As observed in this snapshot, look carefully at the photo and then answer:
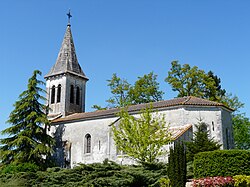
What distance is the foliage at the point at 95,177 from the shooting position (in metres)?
14.8

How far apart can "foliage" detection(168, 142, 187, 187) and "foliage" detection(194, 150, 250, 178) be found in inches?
47.3

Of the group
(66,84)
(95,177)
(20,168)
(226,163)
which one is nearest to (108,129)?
(20,168)

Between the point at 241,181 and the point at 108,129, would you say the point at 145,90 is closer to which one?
the point at 108,129

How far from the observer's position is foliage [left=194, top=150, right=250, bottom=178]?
14312mm

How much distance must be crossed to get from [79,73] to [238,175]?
26290 mm

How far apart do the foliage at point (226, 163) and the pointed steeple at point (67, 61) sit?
931 inches

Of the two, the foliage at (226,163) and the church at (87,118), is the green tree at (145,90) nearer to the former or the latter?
the church at (87,118)

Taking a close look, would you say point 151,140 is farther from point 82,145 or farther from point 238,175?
point 82,145

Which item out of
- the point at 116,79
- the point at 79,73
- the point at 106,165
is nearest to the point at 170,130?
the point at 106,165

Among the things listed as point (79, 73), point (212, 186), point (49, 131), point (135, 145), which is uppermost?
point (79, 73)

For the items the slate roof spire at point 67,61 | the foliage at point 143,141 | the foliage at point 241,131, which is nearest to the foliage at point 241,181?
the foliage at point 143,141

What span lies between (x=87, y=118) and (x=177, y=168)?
58.7 feet

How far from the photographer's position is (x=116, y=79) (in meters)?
44.0

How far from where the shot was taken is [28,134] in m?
29.1
